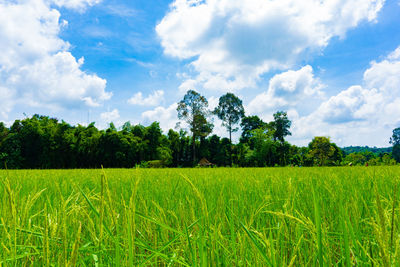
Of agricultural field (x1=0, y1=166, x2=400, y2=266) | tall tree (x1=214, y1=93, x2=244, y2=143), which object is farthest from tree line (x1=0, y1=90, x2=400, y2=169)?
agricultural field (x1=0, y1=166, x2=400, y2=266)

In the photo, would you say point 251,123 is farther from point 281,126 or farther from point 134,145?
point 134,145

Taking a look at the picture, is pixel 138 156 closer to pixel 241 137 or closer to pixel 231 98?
pixel 231 98

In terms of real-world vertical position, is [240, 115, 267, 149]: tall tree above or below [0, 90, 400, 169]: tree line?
above

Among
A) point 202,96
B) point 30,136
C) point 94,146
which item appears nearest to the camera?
point 94,146

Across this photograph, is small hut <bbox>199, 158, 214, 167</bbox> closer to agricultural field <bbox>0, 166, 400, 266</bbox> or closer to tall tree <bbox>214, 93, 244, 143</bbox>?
tall tree <bbox>214, 93, 244, 143</bbox>

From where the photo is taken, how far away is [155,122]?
36156mm

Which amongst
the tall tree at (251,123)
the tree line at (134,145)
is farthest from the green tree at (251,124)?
the tree line at (134,145)

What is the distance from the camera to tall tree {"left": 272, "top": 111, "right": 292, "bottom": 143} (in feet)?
157

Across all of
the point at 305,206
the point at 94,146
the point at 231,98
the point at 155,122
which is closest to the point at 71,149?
the point at 94,146

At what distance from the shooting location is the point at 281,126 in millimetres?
47875

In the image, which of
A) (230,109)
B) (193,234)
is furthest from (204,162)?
(193,234)

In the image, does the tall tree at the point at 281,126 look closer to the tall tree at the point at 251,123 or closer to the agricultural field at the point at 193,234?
the tall tree at the point at 251,123

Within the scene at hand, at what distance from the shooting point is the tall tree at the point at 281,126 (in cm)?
4775

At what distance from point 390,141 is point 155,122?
10122 centimetres
